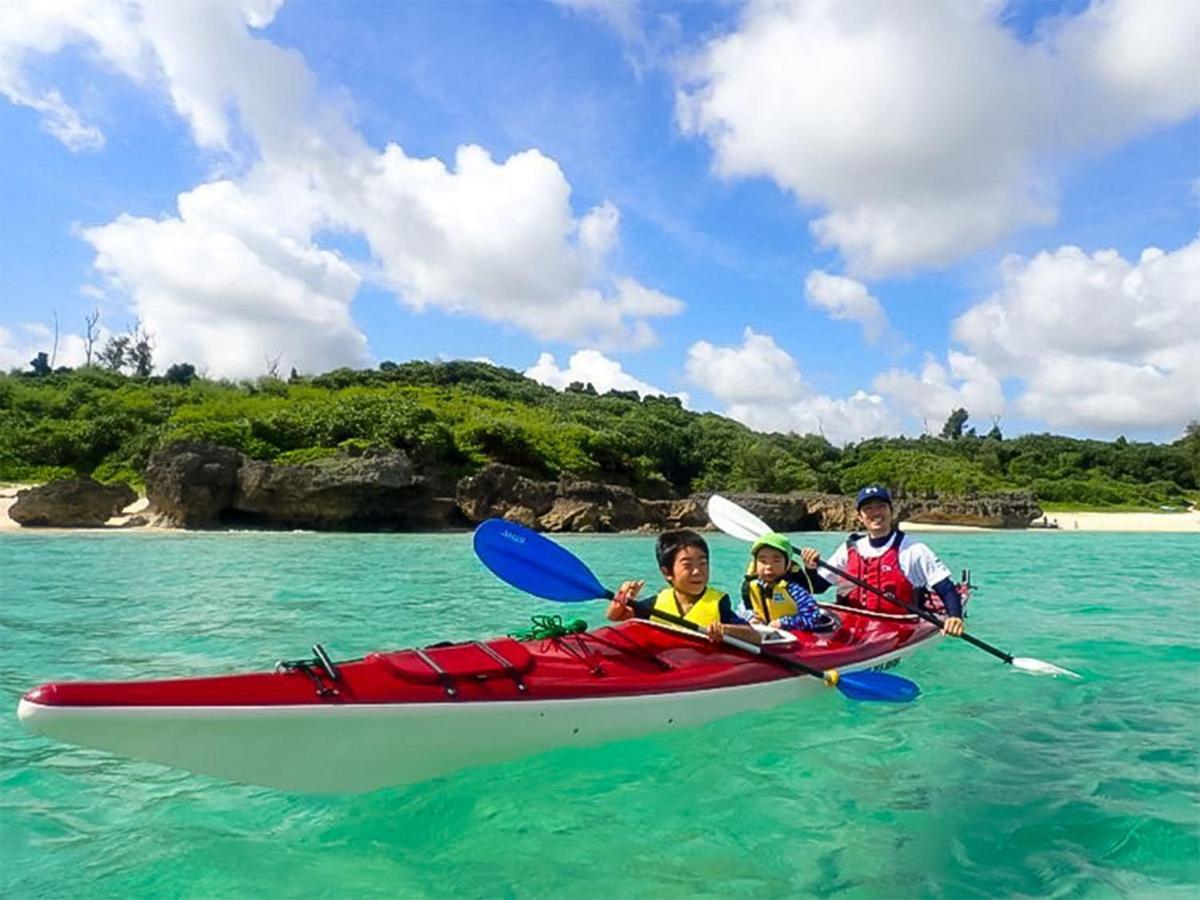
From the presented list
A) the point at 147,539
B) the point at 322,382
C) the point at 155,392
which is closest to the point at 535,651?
the point at 147,539

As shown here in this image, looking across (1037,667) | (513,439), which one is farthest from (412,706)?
(513,439)

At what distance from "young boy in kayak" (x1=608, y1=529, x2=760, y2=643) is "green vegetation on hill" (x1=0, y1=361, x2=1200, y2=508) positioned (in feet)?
77.8

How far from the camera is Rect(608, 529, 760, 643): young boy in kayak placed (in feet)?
15.2

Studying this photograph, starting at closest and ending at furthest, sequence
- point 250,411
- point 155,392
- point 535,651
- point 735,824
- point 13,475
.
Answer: point 735,824, point 535,651, point 13,475, point 250,411, point 155,392

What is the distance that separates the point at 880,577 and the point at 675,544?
7.60ft

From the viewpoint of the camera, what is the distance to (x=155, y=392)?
118ft

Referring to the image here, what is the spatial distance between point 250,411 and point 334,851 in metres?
29.5

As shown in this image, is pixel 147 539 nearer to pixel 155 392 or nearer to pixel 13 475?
pixel 13 475

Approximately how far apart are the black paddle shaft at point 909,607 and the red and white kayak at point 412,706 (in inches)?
64.0

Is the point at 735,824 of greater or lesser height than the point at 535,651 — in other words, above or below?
below

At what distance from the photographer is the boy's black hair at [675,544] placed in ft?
15.7

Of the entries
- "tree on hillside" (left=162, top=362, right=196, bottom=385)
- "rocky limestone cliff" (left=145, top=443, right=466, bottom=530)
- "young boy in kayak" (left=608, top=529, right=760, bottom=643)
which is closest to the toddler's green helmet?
"young boy in kayak" (left=608, top=529, right=760, bottom=643)

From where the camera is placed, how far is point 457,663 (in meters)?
3.63

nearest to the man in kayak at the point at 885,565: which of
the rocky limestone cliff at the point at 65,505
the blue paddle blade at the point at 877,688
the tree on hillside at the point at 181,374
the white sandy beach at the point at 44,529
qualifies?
the blue paddle blade at the point at 877,688
